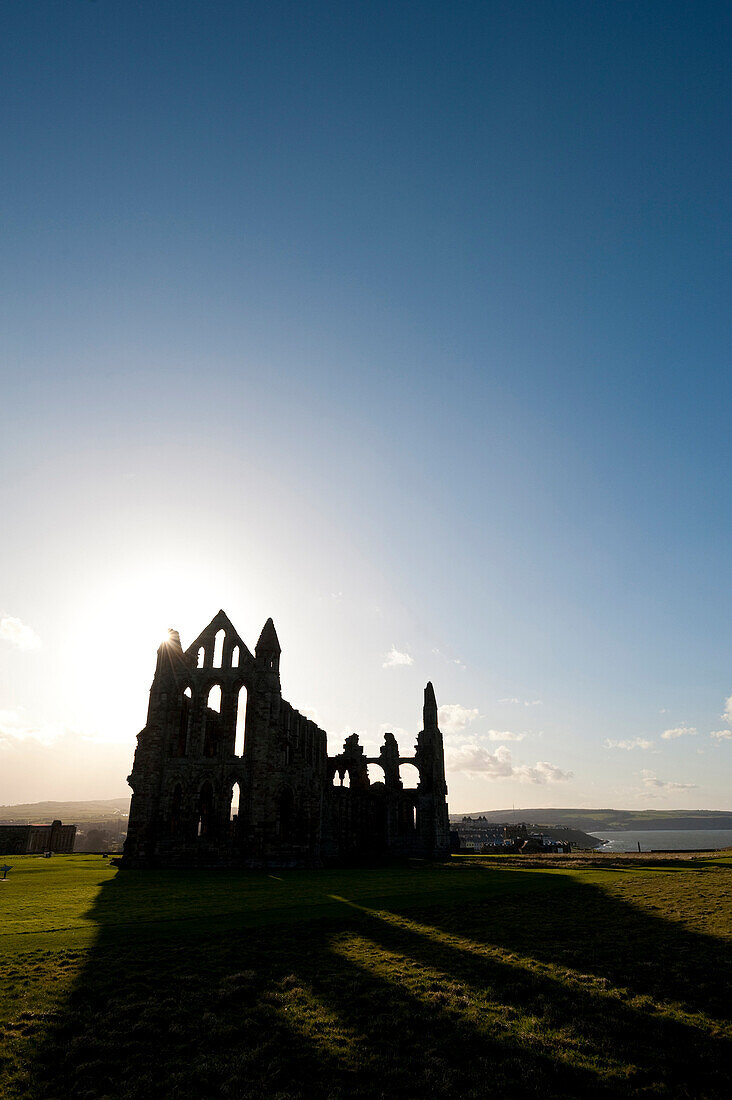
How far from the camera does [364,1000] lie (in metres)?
11.1

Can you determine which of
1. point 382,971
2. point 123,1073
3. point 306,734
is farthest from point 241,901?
point 306,734

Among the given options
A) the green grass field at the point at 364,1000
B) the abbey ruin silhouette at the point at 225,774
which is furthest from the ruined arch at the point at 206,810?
the green grass field at the point at 364,1000

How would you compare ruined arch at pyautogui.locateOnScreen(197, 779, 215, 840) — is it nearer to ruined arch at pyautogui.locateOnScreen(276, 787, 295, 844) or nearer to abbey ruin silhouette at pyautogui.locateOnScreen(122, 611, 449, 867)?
abbey ruin silhouette at pyautogui.locateOnScreen(122, 611, 449, 867)

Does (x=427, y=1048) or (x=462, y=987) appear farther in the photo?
(x=462, y=987)

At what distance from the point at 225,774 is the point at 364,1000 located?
35951 millimetres

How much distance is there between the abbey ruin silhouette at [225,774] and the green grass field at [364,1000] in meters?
22.3

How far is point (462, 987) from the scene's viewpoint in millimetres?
11719

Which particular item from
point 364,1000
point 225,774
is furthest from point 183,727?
point 364,1000

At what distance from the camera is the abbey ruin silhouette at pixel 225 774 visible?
42.4 m

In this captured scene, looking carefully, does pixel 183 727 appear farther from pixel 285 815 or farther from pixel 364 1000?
pixel 364 1000

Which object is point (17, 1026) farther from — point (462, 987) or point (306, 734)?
point (306, 734)

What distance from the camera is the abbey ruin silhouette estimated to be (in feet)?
139

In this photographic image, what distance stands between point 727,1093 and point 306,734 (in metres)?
47.1

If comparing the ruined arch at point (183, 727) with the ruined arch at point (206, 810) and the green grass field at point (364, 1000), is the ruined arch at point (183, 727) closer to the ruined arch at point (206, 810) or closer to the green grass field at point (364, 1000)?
the ruined arch at point (206, 810)
